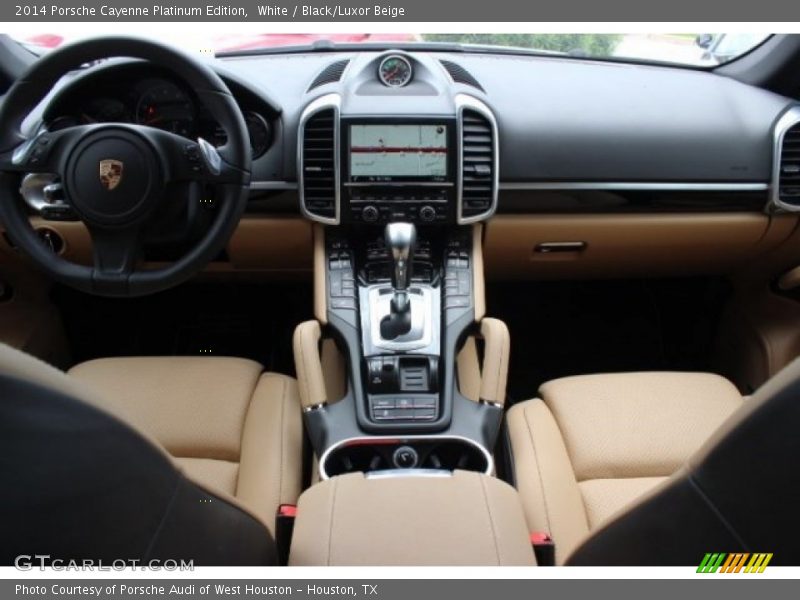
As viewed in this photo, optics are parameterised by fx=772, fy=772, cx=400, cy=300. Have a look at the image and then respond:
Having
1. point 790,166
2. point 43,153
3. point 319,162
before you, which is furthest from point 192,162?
point 790,166

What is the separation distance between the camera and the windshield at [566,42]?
5.80 feet

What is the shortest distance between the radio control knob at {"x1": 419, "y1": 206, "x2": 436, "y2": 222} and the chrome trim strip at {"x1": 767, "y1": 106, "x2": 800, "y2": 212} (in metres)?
0.81

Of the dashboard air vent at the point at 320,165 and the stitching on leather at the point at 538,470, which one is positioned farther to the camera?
the dashboard air vent at the point at 320,165

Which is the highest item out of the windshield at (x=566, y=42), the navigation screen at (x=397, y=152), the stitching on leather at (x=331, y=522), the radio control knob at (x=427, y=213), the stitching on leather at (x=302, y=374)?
the windshield at (x=566, y=42)

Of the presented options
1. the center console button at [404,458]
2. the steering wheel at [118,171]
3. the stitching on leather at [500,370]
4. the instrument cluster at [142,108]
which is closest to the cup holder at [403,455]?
the center console button at [404,458]

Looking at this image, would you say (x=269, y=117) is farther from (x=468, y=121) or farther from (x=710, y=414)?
(x=710, y=414)

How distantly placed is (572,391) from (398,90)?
0.77m

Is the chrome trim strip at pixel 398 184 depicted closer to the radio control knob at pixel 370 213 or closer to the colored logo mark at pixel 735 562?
the radio control knob at pixel 370 213

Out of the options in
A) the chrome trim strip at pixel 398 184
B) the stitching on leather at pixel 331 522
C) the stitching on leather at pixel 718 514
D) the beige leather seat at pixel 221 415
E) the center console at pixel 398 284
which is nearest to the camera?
the stitching on leather at pixel 718 514

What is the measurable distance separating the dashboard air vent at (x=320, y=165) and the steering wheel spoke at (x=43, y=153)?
0.48m

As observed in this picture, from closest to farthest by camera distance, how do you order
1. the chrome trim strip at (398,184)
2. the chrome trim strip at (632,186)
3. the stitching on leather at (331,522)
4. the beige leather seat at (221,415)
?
the stitching on leather at (331,522) → the beige leather seat at (221,415) → the chrome trim strip at (398,184) → the chrome trim strip at (632,186)

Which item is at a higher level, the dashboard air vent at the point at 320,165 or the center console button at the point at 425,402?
the dashboard air vent at the point at 320,165

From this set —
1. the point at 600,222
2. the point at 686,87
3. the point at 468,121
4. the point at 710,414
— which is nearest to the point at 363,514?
the point at 710,414

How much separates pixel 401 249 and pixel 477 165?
0.28 m
